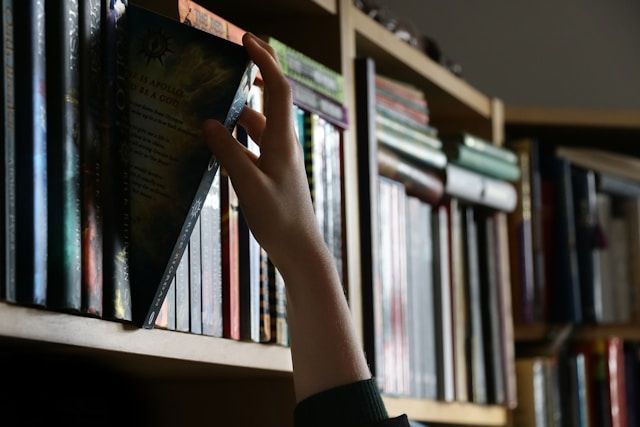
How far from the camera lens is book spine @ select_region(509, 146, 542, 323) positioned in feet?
6.80

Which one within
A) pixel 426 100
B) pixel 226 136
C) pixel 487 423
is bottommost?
pixel 487 423

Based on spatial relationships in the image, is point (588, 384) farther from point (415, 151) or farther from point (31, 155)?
point (31, 155)

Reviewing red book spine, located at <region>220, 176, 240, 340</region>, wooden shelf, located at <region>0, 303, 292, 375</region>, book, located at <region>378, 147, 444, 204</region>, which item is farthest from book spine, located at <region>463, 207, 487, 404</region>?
red book spine, located at <region>220, 176, 240, 340</region>

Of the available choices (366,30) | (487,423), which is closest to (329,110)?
(366,30)

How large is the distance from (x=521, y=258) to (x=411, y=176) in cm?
47

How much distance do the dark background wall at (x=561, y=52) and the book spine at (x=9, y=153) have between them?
1.73m

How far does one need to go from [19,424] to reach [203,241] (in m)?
0.24

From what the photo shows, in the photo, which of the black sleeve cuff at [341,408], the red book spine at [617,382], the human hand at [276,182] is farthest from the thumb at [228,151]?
the red book spine at [617,382]

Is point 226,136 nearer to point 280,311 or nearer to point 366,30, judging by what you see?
point 280,311

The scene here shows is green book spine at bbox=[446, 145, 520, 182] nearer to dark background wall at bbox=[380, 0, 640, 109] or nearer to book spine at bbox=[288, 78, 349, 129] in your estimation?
book spine at bbox=[288, 78, 349, 129]

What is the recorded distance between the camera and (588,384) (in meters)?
2.10

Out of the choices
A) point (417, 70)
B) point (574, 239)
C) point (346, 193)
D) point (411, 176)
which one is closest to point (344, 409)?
point (346, 193)

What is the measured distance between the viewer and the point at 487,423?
6.05 ft

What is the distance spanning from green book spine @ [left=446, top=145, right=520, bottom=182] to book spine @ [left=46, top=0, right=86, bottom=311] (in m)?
0.92
